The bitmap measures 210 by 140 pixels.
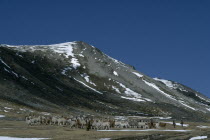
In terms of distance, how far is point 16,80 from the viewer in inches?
6201

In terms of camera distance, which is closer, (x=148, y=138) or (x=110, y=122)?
(x=148, y=138)

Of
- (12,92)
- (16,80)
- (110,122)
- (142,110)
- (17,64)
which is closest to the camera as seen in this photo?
(110,122)

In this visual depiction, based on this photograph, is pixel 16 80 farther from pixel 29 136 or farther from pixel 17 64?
pixel 29 136

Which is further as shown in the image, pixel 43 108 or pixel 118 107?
pixel 118 107

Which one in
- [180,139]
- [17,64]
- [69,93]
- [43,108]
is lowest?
[180,139]

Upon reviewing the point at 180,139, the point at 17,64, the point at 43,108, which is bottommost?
the point at 180,139

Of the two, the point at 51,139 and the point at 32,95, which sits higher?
the point at 32,95

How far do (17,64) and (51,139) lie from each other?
143 meters

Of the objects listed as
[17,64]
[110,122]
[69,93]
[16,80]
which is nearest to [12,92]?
[16,80]

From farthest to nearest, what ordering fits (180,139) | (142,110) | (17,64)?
(17,64) → (142,110) → (180,139)

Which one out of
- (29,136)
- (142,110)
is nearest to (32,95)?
(142,110)

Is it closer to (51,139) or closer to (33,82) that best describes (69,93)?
(33,82)

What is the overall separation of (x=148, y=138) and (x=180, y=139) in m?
4.49

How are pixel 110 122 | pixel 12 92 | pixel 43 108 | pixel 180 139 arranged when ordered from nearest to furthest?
pixel 180 139 → pixel 110 122 → pixel 43 108 → pixel 12 92
